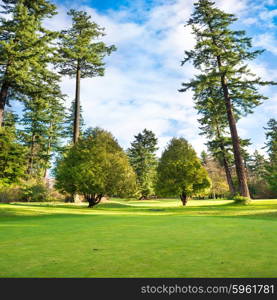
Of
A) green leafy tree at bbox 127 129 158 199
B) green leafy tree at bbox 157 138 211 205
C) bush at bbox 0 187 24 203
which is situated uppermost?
green leafy tree at bbox 127 129 158 199

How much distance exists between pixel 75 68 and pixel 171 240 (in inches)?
1296

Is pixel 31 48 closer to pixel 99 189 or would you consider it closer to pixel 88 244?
pixel 99 189

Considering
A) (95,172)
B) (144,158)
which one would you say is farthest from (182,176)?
(144,158)

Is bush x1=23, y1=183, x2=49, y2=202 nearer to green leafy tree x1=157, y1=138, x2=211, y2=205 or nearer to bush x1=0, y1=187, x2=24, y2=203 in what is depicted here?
bush x1=0, y1=187, x2=24, y2=203

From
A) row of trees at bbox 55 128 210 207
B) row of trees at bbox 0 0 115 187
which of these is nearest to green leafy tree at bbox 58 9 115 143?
row of trees at bbox 0 0 115 187

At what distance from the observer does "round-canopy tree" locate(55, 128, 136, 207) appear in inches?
993

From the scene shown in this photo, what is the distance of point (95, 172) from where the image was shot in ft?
83.9

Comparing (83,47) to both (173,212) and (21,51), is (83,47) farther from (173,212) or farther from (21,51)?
(173,212)

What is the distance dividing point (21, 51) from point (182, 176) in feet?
65.9

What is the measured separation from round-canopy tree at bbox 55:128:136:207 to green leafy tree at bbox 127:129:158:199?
3635 centimetres

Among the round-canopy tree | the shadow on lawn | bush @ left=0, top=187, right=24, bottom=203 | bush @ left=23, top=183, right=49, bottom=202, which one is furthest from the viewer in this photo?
bush @ left=0, top=187, right=24, bottom=203
